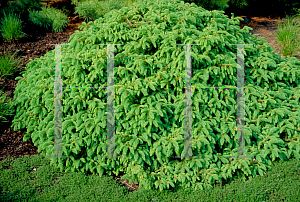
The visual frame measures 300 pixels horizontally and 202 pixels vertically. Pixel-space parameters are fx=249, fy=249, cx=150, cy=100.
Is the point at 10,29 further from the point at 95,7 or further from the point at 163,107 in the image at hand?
the point at 163,107

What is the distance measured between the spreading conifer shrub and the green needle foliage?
387 centimetres

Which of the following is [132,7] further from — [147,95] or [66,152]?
[66,152]

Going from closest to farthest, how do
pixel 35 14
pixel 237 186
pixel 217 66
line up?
pixel 237 186, pixel 217 66, pixel 35 14

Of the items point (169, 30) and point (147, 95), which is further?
point (169, 30)

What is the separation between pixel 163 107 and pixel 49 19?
19.0ft

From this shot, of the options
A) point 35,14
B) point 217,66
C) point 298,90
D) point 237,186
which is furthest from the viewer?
point 35,14

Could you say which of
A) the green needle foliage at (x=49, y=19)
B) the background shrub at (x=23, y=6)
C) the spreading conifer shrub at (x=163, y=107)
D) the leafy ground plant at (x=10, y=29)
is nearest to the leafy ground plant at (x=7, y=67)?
the leafy ground plant at (x=10, y=29)

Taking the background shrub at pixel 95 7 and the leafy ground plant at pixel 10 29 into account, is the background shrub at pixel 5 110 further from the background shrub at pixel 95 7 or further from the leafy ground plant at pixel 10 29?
the background shrub at pixel 95 7

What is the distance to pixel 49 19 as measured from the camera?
303 inches

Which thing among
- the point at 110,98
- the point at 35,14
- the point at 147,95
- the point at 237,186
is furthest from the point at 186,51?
the point at 35,14

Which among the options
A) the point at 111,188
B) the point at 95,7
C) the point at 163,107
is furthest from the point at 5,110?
the point at 95,7

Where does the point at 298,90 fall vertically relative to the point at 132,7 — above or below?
below

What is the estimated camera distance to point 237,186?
3.58 m

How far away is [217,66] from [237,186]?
1.82 metres
